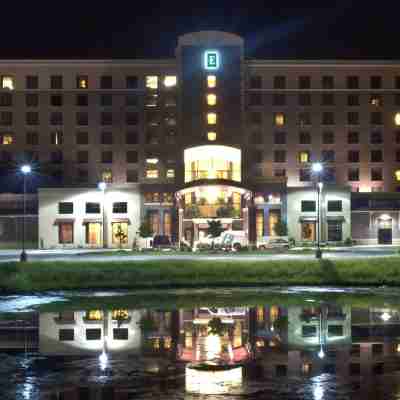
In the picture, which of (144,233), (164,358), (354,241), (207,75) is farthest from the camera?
(207,75)

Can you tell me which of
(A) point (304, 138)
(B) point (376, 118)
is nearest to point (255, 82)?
(A) point (304, 138)

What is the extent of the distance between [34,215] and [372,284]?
57.5 metres

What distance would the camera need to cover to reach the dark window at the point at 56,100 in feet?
318

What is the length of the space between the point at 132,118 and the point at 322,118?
23.5 m

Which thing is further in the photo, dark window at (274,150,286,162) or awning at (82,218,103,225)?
dark window at (274,150,286,162)

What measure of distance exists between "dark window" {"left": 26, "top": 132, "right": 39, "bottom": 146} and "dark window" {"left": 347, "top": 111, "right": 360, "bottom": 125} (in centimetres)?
3849

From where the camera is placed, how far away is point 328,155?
96562 mm

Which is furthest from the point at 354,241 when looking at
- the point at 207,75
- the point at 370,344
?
the point at 370,344

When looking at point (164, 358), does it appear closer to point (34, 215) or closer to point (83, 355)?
point (83, 355)

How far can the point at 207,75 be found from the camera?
9006cm

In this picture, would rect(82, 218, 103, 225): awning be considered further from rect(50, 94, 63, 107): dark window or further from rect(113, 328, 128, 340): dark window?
rect(113, 328, 128, 340): dark window

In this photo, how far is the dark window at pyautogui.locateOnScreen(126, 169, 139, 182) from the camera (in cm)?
9719

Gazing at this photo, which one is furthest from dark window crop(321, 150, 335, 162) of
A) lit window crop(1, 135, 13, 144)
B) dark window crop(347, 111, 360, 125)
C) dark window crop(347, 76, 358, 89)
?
lit window crop(1, 135, 13, 144)

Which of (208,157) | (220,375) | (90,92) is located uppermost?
(90,92)
